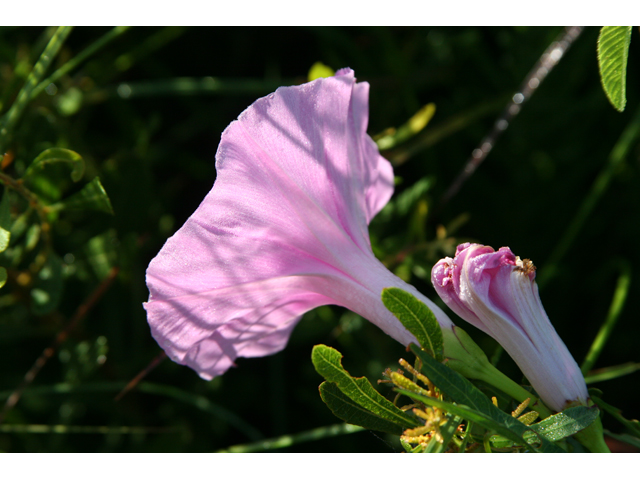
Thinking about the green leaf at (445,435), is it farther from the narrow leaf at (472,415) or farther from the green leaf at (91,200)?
the green leaf at (91,200)

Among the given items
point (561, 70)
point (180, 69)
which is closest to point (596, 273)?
point (561, 70)

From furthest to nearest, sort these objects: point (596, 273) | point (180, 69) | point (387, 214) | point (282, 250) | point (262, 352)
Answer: point (180, 69), point (596, 273), point (387, 214), point (262, 352), point (282, 250)

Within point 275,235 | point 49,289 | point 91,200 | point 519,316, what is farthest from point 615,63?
point 49,289

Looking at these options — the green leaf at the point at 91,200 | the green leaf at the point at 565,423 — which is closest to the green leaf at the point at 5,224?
the green leaf at the point at 91,200

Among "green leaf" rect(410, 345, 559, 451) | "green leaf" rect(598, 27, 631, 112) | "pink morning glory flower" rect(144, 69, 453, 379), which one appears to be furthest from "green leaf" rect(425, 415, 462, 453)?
"green leaf" rect(598, 27, 631, 112)

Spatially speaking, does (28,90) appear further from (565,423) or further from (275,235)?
(565,423)

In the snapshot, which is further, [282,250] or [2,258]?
[2,258]

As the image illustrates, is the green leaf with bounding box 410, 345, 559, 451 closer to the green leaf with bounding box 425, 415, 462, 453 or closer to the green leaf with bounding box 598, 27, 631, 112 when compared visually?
the green leaf with bounding box 425, 415, 462, 453

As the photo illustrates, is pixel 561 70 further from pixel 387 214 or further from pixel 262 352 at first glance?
pixel 262 352
